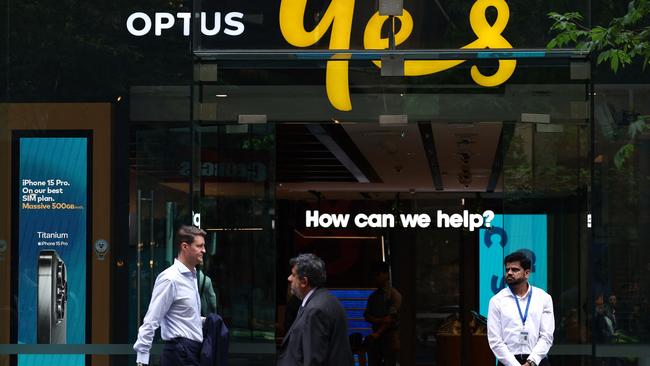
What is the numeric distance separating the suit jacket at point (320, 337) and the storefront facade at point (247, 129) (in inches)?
134

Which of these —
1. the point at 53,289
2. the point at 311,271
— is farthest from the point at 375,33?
the point at 311,271

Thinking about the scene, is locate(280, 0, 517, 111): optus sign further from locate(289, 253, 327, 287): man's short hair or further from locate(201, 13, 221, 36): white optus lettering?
locate(289, 253, 327, 287): man's short hair

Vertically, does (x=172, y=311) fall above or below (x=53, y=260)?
below

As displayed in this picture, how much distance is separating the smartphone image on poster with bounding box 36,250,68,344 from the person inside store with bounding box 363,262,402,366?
5.48m

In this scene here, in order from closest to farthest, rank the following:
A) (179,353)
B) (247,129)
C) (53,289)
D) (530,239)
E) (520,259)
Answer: (179,353)
(520,259)
(53,289)
(247,129)
(530,239)

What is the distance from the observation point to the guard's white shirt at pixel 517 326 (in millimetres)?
9305

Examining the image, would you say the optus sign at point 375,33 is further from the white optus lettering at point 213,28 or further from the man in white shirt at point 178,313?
the man in white shirt at point 178,313

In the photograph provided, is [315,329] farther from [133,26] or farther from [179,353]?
[133,26]

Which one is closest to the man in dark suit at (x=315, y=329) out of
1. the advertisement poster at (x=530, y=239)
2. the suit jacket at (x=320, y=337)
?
the suit jacket at (x=320, y=337)

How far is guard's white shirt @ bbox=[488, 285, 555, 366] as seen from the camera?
30.5 feet

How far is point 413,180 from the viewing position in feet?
63.6

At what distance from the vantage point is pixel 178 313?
9.06 metres

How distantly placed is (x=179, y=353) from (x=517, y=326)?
97.1 inches

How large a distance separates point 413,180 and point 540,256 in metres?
8.01
